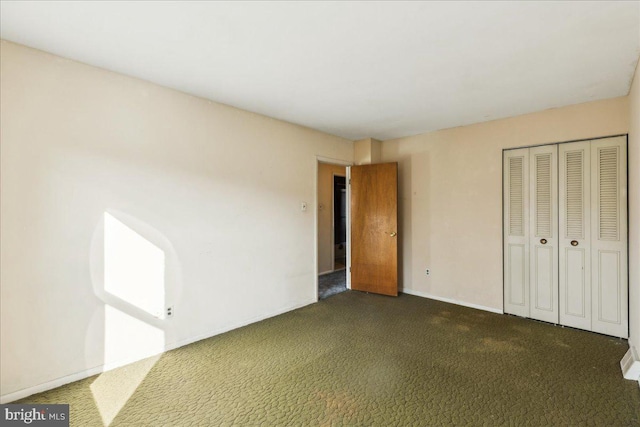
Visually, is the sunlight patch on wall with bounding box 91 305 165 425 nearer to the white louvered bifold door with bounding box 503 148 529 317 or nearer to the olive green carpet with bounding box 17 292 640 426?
the olive green carpet with bounding box 17 292 640 426

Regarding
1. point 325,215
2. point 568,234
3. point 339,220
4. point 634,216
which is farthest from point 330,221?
point 634,216

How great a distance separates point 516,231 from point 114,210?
437 centimetres

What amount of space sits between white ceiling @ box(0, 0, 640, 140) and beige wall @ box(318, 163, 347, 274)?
3.11 metres

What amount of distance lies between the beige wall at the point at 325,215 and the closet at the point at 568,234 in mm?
3367

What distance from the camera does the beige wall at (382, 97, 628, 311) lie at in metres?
3.41

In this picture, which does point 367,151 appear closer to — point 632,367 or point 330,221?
point 330,221

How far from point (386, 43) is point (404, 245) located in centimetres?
329

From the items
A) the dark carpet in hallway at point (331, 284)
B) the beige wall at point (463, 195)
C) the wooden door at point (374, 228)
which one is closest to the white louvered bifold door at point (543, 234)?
the beige wall at point (463, 195)

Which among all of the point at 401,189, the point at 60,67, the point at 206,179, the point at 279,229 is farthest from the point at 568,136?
the point at 60,67

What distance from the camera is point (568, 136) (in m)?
3.31

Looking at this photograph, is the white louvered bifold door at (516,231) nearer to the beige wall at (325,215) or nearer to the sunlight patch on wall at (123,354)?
the beige wall at (325,215)

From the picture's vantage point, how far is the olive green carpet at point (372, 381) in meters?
1.93

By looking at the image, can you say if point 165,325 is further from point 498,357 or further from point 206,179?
point 498,357

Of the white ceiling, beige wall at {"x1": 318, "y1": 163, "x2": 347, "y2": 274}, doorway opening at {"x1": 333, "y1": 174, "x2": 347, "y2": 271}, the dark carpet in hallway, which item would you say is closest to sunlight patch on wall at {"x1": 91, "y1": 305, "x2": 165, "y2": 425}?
the white ceiling
